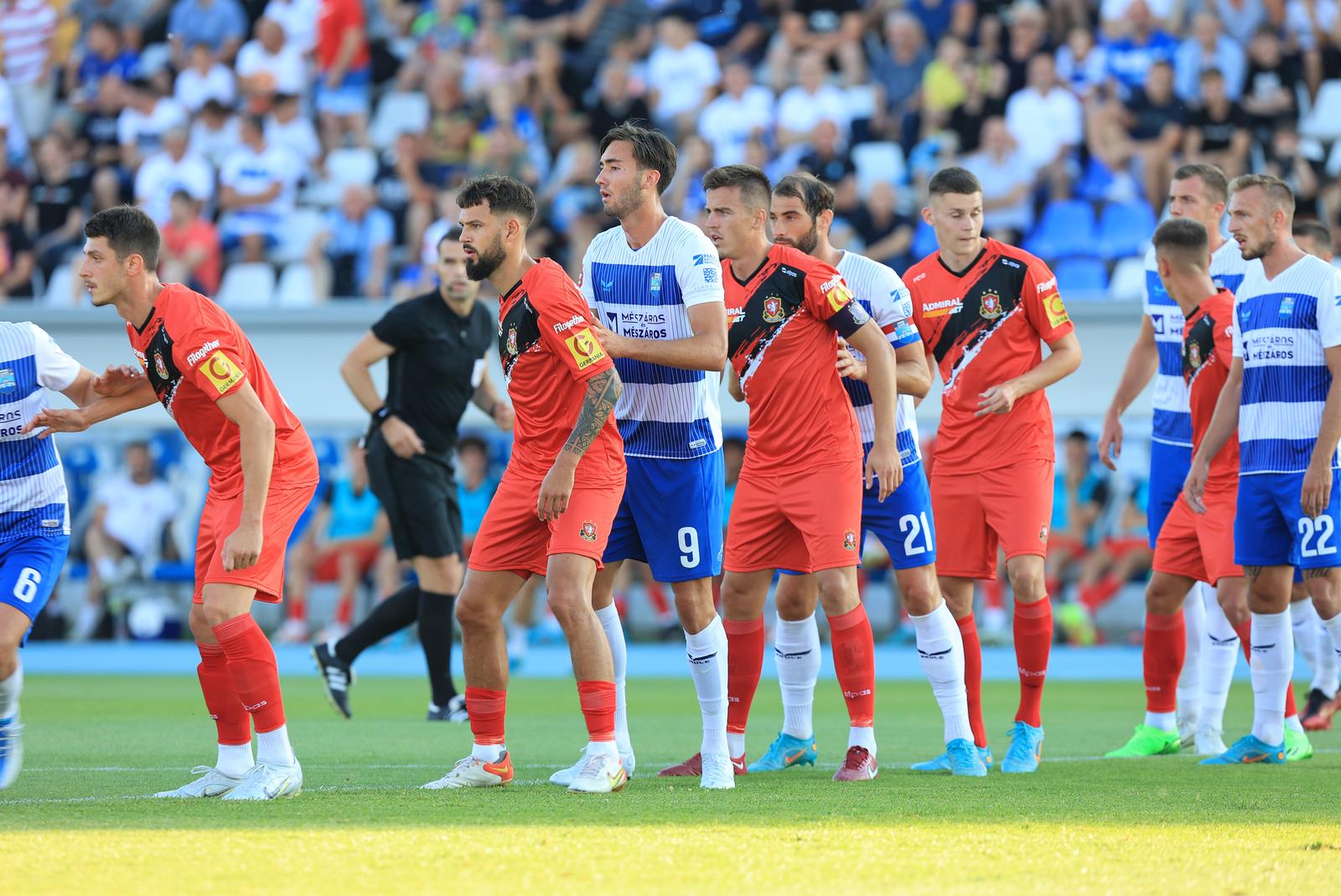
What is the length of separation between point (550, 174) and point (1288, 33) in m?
9.00

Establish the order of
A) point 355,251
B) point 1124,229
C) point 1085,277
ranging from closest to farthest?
point 1085,277 → point 1124,229 → point 355,251

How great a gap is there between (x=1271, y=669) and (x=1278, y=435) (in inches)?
44.3

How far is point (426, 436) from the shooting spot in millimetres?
10398

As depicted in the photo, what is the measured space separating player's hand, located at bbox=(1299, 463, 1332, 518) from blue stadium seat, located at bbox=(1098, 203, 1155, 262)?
10528 millimetres

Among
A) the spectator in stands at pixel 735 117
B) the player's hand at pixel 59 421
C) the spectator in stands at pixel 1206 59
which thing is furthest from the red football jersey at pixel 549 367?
the spectator in stands at pixel 1206 59

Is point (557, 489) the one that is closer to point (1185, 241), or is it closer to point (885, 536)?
point (885, 536)

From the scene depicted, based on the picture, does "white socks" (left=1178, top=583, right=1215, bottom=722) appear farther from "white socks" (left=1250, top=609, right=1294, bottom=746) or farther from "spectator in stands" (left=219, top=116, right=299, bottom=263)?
"spectator in stands" (left=219, top=116, right=299, bottom=263)

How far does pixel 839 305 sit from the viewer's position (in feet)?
23.3

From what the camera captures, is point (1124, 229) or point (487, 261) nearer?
point (487, 261)

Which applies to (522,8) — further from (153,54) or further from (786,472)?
(786,472)

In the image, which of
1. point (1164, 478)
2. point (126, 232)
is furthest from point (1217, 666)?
point (126, 232)

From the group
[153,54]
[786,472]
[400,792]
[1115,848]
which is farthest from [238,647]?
[153,54]

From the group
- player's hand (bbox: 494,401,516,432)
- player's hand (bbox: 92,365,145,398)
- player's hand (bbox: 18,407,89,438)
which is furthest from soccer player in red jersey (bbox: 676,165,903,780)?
player's hand (bbox: 18,407,89,438)

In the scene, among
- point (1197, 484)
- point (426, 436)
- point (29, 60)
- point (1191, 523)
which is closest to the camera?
point (1197, 484)
